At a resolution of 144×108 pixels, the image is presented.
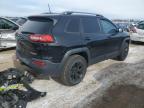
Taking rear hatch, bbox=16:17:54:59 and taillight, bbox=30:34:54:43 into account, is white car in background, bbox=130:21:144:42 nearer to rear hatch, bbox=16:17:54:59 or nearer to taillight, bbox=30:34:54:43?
rear hatch, bbox=16:17:54:59

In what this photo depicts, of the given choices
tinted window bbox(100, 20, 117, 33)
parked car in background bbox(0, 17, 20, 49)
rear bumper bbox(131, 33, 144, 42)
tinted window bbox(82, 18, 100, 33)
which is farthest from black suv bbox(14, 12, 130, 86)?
rear bumper bbox(131, 33, 144, 42)

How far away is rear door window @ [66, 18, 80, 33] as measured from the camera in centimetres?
556

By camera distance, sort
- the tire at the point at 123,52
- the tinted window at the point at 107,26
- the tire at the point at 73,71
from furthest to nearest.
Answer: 1. the tire at the point at 123,52
2. the tinted window at the point at 107,26
3. the tire at the point at 73,71

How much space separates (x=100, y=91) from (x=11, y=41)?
5133mm

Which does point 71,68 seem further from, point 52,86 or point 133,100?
point 133,100

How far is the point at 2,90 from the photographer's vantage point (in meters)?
4.76

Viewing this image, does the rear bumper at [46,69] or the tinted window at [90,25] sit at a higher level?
the tinted window at [90,25]

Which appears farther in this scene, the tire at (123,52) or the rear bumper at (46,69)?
the tire at (123,52)

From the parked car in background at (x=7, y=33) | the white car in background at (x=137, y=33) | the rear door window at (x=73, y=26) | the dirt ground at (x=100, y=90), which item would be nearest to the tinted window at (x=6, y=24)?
the parked car in background at (x=7, y=33)

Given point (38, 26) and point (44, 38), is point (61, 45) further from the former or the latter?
point (38, 26)

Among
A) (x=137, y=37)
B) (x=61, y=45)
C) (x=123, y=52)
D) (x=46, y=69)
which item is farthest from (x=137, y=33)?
(x=46, y=69)

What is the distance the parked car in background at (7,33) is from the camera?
9.02m

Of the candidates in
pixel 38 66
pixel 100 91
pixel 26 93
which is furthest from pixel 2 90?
pixel 100 91

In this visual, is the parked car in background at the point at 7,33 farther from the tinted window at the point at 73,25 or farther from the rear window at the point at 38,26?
the tinted window at the point at 73,25
